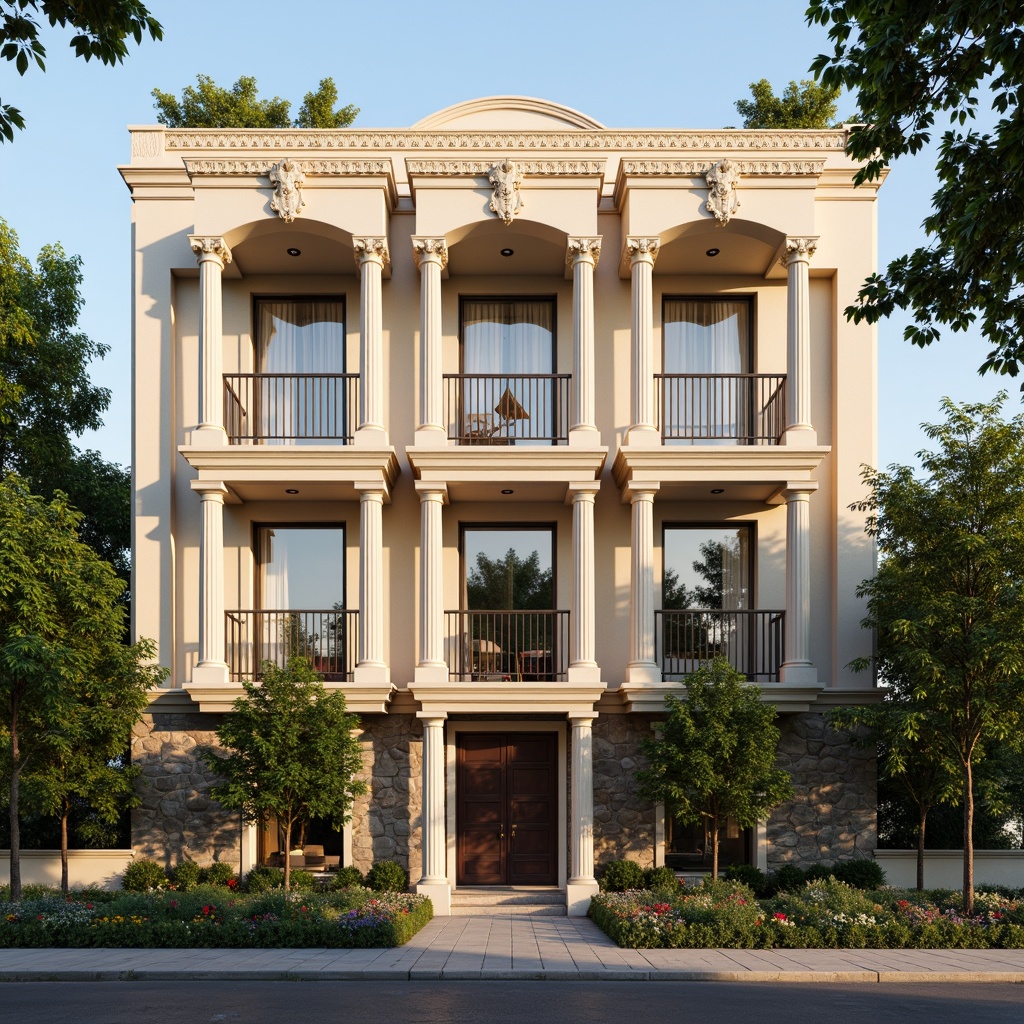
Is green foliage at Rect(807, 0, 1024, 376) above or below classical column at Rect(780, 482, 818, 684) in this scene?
above

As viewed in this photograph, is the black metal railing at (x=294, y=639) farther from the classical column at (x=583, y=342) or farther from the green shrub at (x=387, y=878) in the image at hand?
the classical column at (x=583, y=342)

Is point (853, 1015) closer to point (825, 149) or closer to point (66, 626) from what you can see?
point (66, 626)

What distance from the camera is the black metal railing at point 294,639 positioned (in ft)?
68.1

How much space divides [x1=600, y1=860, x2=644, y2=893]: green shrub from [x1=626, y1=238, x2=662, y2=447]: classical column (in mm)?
7501

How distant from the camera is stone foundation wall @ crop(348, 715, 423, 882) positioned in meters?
20.0

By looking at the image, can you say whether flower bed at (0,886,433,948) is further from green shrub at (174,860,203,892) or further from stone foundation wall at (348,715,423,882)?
stone foundation wall at (348,715,423,882)

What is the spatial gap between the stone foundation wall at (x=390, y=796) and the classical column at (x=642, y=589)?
4175 millimetres

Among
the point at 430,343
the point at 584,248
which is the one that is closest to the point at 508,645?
the point at 430,343

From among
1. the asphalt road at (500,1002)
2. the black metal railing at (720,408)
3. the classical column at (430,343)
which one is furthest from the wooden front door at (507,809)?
the asphalt road at (500,1002)

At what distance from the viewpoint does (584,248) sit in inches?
808

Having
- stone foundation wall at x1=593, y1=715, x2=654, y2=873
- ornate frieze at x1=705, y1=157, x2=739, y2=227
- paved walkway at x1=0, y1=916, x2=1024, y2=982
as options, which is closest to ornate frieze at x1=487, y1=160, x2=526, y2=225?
ornate frieze at x1=705, y1=157, x2=739, y2=227

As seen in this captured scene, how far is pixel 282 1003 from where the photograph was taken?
1130 centimetres

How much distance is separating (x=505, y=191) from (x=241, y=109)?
11767 millimetres

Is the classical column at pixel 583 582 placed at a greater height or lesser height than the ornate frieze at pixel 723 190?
lesser
